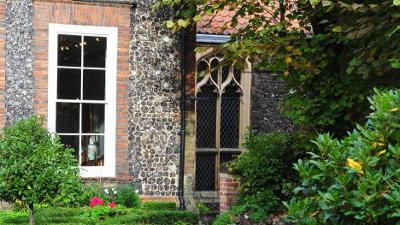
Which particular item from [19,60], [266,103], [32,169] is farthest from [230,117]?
[32,169]

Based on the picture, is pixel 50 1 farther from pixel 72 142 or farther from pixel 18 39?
pixel 72 142

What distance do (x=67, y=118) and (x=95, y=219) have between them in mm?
2315

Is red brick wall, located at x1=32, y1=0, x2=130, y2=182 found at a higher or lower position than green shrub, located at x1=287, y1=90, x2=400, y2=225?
higher

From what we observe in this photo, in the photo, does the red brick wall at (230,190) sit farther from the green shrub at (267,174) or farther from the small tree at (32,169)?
the small tree at (32,169)

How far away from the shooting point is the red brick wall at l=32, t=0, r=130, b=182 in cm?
1202

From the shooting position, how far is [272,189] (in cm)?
973

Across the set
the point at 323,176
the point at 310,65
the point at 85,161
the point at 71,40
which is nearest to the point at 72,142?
the point at 85,161

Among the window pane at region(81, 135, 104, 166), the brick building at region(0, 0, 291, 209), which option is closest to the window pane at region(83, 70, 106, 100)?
the brick building at region(0, 0, 291, 209)

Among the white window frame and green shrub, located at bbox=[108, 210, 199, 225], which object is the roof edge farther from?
green shrub, located at bbox=[108, 210, 199, 225]

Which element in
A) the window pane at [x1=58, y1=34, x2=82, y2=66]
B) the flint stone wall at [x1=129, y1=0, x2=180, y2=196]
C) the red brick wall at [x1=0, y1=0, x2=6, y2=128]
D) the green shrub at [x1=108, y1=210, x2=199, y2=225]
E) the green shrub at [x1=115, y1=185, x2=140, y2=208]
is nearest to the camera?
the green shrub at [x1=108, y1=210, x2=199, y2=225]

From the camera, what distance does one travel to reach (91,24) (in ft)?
40.4

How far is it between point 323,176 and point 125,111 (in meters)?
8.98

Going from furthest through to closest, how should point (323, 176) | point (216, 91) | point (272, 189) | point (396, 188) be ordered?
point (216, 91)
point (272, 189)
point (323, 176)
point (396, 188)

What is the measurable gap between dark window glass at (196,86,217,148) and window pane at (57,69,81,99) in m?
3.20
